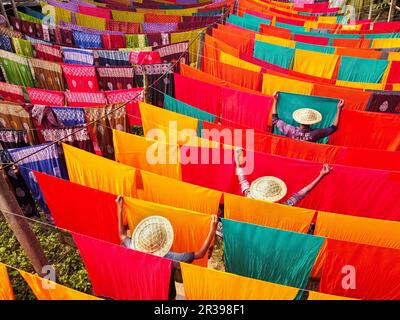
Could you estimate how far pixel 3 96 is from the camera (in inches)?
270

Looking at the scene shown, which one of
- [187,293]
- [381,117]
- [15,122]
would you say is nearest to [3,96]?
[15,122]

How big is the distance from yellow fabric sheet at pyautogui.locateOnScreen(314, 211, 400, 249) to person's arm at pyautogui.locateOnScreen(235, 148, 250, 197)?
104 cm

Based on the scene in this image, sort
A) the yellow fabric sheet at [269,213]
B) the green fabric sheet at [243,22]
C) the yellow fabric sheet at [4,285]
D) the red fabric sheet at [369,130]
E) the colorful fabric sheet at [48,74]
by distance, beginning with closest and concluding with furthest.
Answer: the yellow fabric sheet at [4,285] → the yellow fabric sheet at [269,213] → the red fabric sheet at [369,130] → the colorful fabric sheet at [48,74] → the green fabric sheet at [243,22]

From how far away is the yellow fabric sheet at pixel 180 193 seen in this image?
388cm

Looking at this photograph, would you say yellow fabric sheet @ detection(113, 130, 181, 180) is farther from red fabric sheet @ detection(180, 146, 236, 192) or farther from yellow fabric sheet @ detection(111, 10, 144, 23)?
yellow fabric sheet @ detection(111, 10, 144, 23)

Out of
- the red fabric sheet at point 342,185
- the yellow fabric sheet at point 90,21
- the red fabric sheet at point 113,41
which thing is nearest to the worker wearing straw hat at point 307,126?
the red fabric sheet at point 342,185

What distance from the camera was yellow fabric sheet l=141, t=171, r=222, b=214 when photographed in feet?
12.7

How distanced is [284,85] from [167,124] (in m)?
2.72

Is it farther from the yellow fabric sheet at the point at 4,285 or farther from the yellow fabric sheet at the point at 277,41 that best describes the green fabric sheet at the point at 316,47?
the yellow fabric sheet at the point at 4,285

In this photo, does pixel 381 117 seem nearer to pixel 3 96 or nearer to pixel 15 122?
pixel 15 122

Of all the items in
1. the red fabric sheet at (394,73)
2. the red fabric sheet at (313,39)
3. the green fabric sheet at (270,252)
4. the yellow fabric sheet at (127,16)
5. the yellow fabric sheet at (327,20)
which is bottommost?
the green fabric sheet at (270,252)

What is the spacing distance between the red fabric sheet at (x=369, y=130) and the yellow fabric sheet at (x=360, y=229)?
2377 mm

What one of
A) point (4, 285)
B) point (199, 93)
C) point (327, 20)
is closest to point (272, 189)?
point (199, 93)
